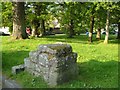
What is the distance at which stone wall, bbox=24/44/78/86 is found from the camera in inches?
342

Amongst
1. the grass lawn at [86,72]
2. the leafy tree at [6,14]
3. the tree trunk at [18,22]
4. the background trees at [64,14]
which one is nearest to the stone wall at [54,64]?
the grass lawn at [86,72]

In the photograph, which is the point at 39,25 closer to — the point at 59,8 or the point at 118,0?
the point at 59,8

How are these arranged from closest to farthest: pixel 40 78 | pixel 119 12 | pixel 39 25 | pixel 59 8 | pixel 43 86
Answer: pixel 43 86, pixel 40 78, pixel 119 12, pixel 59 8, pixel 39 25

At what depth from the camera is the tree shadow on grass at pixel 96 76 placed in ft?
28.7

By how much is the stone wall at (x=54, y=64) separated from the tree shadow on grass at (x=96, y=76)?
30 centimetres

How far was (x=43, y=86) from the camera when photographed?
28.5 ft

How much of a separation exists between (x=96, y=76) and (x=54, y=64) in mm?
1898

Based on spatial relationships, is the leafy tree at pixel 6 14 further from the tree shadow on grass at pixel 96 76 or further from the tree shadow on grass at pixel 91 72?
the tree shadow on grass at pixel 96 76

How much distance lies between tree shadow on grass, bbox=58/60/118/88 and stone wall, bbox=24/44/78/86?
0.30m

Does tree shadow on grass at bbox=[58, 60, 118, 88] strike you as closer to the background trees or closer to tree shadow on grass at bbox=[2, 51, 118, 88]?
tree shadow on grass at bbox=[2, 51, 118, 88]

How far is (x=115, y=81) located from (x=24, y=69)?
334 cm

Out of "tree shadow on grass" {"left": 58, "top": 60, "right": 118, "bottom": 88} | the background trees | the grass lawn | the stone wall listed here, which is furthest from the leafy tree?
the stone wall

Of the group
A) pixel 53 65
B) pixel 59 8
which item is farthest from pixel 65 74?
pixel 59 8

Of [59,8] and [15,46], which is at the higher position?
[59,8]
